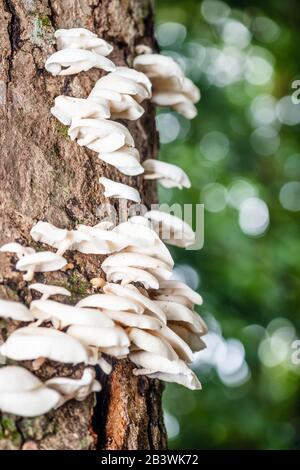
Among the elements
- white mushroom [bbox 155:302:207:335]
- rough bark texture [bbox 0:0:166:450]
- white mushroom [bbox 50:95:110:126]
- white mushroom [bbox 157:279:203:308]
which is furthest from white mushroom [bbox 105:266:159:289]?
white mushroom [bbox 50:95:110:126]

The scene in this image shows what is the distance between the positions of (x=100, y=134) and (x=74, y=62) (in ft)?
1.14

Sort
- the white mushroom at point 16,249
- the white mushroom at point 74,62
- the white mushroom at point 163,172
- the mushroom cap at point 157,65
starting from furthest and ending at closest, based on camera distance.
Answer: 1. the mushroom cap at point 157,65
2. the white mushroom at point 163,172
3. the white mushroom at point 74,62
4. the white mushroom at point 16,249

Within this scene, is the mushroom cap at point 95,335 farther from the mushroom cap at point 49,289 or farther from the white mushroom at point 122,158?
the white mushroom at point 122,158

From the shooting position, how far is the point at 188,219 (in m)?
3.14

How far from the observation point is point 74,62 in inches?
84.4

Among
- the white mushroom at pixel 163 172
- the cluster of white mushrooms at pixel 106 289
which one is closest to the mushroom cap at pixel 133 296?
the cluster of white mushrooms at pixel 106 289

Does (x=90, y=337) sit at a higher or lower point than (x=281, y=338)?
lower

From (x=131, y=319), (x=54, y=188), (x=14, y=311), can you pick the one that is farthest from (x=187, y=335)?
(x=14, y=311)

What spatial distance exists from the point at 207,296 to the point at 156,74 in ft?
12.1

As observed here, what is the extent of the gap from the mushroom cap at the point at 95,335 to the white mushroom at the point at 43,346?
0.03 metres

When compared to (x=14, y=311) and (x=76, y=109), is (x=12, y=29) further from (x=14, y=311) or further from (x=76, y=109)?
(x=14, y=311)

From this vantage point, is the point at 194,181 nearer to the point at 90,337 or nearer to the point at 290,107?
the point at 290,107

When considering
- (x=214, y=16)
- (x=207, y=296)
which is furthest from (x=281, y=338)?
(x=214, y=16)

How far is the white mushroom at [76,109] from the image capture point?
202 centimetres
